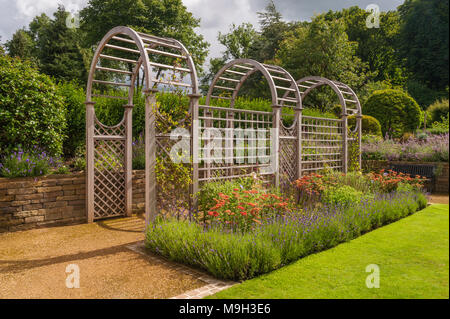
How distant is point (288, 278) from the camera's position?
3.39 m

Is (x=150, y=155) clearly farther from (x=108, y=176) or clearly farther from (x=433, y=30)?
(x=433, y=30)

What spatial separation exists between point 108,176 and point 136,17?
17.1 metres

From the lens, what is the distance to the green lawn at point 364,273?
3.03 meters

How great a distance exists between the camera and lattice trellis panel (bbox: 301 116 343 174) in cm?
789

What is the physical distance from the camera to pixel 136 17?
68.1 ft

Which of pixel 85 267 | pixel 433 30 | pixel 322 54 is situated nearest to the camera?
pixel 433 30

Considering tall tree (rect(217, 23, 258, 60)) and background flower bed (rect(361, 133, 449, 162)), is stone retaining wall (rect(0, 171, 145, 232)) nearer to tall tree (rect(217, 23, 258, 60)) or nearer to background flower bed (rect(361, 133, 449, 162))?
background flower bed (rect(361, 133, 449, 162))

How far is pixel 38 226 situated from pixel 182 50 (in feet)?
12.6

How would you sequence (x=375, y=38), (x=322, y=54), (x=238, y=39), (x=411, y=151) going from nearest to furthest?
(x=411, y=151), (x=322, y=54), (x=375, y=38), (x=238, y=39)

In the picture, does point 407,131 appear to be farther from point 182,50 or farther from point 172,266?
point 172,266

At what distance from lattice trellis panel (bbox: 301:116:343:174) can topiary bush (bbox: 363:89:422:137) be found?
8.34 metres

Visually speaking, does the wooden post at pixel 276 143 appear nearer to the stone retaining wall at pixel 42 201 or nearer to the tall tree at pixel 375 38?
the stone retaining wall at pixel 42 201

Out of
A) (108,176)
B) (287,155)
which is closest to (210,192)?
(108,176)
